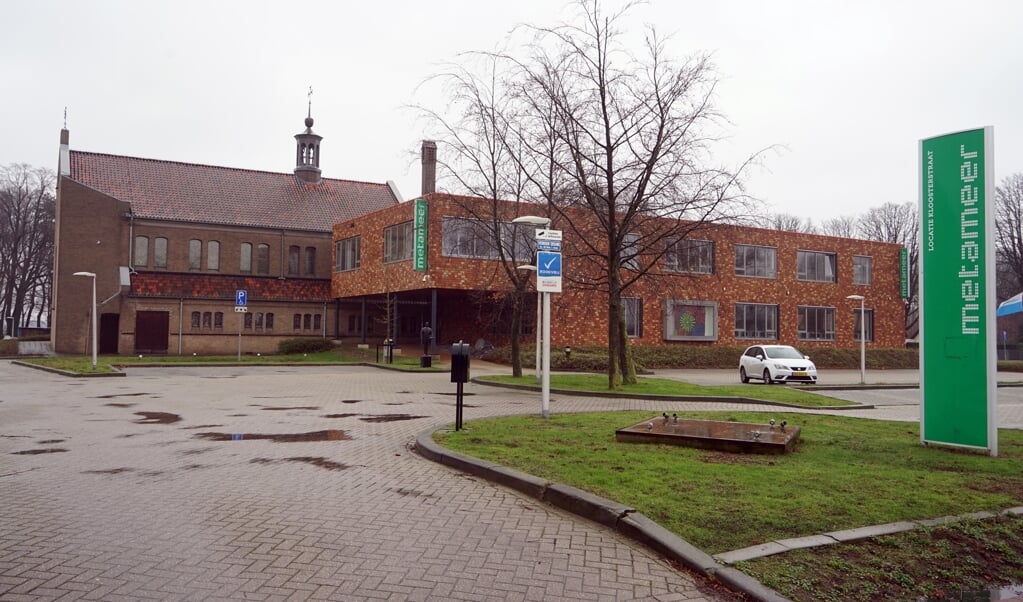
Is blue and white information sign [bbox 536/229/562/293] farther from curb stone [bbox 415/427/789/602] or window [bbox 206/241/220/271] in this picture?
window [bbox 206/241/220/271]

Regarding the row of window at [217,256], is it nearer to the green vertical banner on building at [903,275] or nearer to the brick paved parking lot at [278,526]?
the brick paved parking lot at [278,526]

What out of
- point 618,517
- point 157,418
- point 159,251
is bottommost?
point 157,418

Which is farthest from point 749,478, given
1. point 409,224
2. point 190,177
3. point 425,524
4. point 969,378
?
point 190,177

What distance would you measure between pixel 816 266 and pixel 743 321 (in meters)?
6.66

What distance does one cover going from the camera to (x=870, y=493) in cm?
683

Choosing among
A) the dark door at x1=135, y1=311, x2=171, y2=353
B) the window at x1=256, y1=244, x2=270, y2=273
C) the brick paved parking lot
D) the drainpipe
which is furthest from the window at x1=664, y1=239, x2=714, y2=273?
the window at x1=256, y1=244, x2=270, y2=273

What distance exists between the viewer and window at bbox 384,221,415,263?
3691cm

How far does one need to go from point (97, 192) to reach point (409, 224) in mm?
20977

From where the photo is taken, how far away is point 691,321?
1668 inches

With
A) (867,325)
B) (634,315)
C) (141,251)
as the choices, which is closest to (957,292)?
(634,315)

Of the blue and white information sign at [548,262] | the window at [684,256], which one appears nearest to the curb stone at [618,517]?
the blue and white information sign at [548,262]

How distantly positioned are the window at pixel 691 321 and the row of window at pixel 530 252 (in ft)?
7.06

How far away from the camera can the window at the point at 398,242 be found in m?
36.9

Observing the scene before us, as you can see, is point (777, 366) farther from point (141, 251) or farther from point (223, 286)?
point (141, 251)
